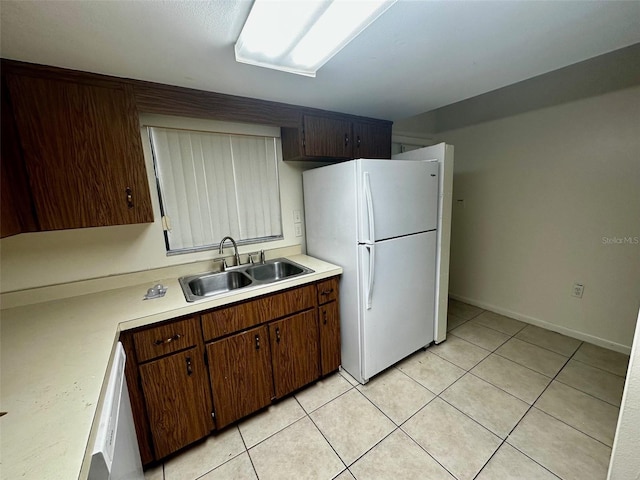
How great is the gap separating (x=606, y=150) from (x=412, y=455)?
269 centimetres

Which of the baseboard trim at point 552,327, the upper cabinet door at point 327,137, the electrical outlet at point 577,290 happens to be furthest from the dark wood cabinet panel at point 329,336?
the electrical outlet at point 577,290

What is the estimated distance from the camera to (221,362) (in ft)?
4.83

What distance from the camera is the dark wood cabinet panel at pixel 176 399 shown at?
1.30m

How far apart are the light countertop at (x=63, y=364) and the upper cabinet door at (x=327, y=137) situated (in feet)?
3.48

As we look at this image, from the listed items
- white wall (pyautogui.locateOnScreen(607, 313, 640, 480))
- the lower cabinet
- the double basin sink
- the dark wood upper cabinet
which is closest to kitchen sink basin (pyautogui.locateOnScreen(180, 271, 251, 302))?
the double basin sink

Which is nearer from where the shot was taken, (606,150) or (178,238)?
(178,238)

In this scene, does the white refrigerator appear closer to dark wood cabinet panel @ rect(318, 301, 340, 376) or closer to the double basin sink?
dark wood cabinet panel @ rect(318, 301, 340, 376)

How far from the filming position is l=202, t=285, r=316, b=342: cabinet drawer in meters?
1.42

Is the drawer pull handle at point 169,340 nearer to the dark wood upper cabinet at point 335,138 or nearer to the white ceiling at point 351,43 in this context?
the white ceiling at point 351,43

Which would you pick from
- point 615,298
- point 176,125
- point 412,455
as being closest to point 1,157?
point 176,125

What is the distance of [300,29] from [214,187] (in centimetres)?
126

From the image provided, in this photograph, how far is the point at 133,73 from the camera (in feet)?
4.51

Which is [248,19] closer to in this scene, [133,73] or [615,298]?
[133,73]

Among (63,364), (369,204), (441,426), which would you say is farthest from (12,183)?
(441,426)
